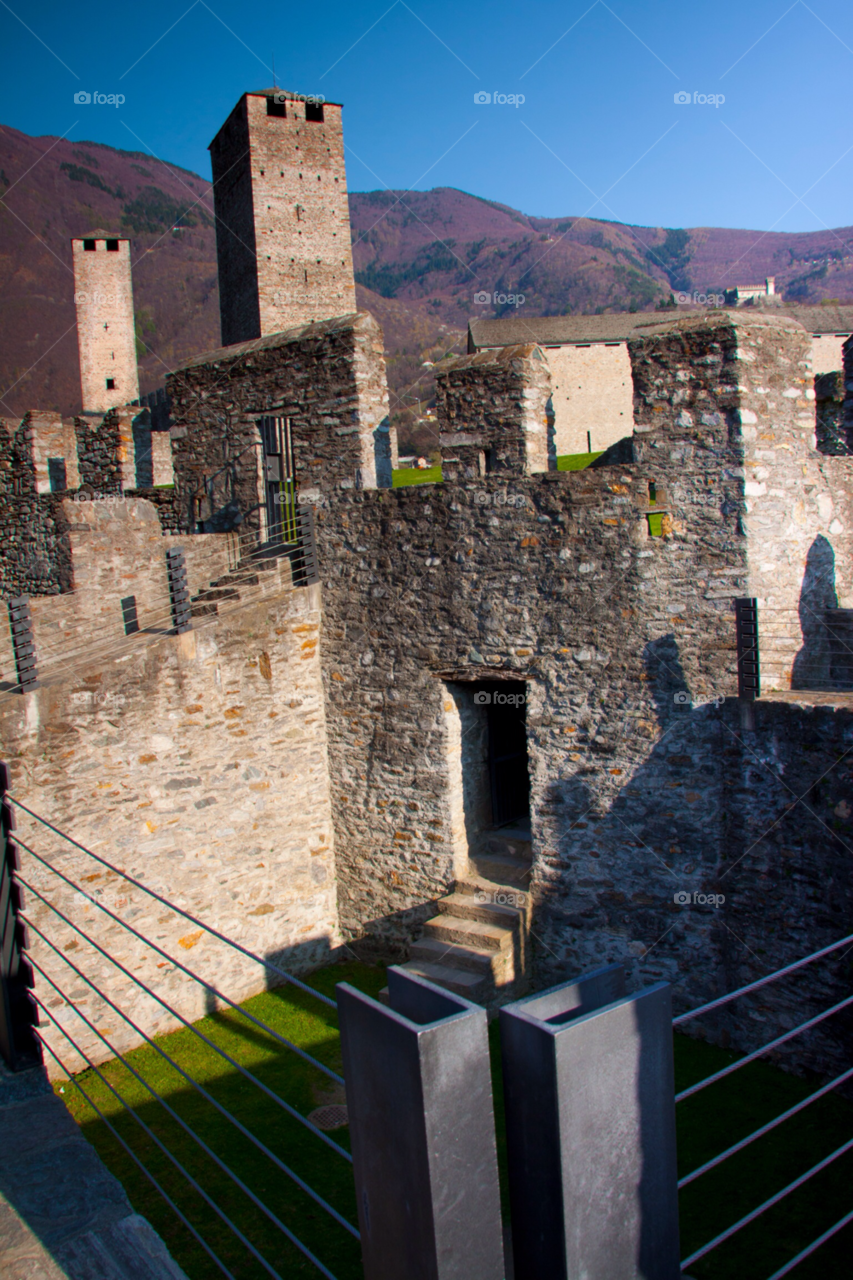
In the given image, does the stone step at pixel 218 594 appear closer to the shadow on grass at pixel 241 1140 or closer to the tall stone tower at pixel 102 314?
the shadow on grass at pixel 241 1140

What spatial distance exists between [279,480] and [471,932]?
508 cm

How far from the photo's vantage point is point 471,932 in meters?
7.39

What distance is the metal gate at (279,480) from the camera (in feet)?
28.8

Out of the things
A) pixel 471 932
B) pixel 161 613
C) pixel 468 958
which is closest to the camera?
pixel 468 958

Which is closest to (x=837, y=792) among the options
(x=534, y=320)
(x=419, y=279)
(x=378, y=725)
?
(x=378, y=725)

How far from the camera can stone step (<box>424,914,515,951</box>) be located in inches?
286

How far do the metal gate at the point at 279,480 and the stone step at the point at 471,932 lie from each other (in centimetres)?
417

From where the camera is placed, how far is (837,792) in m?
5.82

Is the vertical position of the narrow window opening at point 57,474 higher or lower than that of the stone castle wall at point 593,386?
lower

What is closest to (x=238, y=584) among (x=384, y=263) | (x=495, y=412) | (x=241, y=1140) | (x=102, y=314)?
(x=495, y=412)

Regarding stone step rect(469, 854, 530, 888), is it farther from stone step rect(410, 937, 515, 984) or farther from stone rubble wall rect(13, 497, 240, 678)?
stone rubble wall rect(13, 497, 240, 678)
